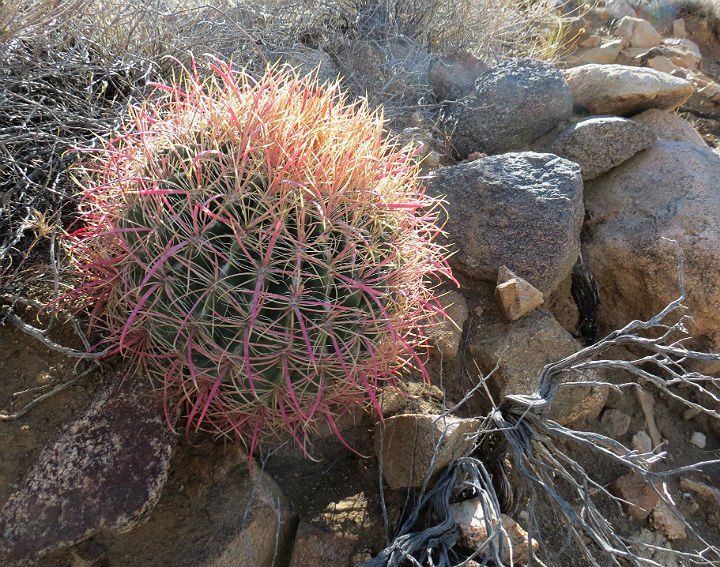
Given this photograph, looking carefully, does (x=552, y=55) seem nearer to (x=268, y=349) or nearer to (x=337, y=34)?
(x=337, y=34)

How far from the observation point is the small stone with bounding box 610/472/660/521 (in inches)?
82.0

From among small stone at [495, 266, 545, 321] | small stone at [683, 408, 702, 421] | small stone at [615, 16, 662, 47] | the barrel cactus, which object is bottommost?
small stone at [683, 408, 702, 421]

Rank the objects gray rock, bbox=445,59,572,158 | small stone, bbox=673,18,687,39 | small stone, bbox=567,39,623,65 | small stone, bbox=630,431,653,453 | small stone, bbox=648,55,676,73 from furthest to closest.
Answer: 1. small stone, bbox=673,18,687,39
2. small stone, bbox=567,39,623,65
3. small stone, bbox=648,55,676,73
4. gray rock, bbox=445,59,572,158
5. small stone, bbox=630,431,653,453

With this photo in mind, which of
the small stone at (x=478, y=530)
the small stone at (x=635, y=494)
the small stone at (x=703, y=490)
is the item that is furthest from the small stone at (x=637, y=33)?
the small stone at (x=478, y=530)

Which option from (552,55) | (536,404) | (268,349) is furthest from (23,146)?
(552,55)

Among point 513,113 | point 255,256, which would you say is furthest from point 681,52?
point 255,256

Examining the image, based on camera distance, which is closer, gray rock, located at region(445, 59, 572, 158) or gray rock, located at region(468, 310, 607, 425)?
gray rock, located at region(468, 310, 607, 425)

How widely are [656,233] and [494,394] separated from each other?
104 cm

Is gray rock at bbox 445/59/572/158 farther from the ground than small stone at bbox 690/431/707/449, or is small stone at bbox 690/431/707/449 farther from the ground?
gray rock at bbox 445/59/572/158

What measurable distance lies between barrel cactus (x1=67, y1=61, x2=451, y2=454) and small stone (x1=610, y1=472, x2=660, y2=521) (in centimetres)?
118

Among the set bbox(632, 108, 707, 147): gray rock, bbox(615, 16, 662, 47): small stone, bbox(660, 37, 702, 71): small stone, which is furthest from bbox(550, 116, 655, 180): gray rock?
bbox(615, 16, 662, 47): small stone

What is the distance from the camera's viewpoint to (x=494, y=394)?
7.06 ft

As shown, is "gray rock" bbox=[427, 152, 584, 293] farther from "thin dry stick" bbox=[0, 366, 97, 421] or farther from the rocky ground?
"thin dry stick" bbox=[0, 366, 97, 421]

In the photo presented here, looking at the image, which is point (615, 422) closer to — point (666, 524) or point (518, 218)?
point (666, 524)
